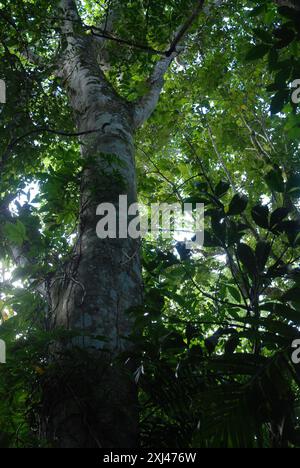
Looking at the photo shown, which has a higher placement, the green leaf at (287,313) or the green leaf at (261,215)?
the green leaf at (261,215)

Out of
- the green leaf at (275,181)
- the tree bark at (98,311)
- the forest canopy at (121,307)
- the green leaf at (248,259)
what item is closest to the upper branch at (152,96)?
the forest canopy at (121,307)

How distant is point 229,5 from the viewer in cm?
658

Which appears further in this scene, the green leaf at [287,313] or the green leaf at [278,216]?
the green leaf at [278,216]

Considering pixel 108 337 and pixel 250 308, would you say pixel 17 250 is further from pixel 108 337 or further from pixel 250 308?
pixel 250 308

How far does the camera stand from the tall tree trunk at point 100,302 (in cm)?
157

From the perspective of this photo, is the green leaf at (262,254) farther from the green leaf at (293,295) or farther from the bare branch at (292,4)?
the bare branch at (292,4)

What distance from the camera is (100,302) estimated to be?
80.4 inches

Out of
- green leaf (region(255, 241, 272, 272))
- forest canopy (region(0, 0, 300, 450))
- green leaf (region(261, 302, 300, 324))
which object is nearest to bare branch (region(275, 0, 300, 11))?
forest canopy (region(0, 0, 300, 450))

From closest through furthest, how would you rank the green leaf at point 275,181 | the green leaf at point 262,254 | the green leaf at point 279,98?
the green leaf at point 262,254 < the green leaf at point 275,181 < the green leaf at point 279,98

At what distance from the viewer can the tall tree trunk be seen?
157cm

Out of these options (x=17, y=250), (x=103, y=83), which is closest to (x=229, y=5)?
(x=103, y=83)

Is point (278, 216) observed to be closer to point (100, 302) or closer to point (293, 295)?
point (293, 295)

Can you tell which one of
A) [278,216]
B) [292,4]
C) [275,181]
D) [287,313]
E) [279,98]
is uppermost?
[292,4]

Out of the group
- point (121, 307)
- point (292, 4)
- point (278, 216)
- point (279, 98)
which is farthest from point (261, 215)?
point (292, 4)
